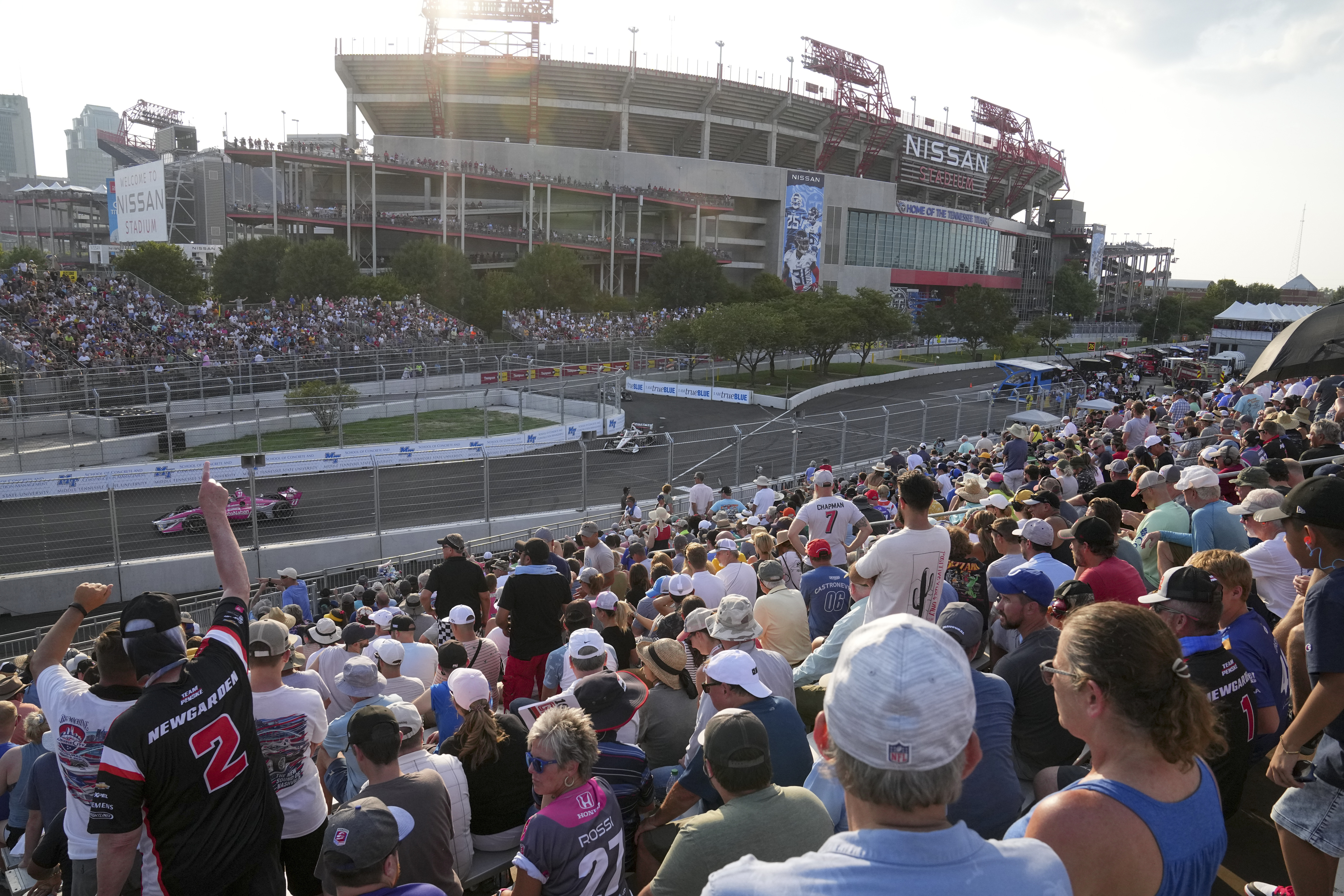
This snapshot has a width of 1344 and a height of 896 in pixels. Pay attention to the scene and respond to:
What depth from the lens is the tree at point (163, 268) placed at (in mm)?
46562

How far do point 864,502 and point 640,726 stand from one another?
6.30 metres

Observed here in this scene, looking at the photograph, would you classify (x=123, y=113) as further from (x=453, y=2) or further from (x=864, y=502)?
(x=864, y=502)

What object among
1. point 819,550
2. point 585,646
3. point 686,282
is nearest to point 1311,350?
point 819,550

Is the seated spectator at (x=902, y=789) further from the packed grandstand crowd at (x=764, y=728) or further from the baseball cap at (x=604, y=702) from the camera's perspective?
the baseball cap at (x=604, y=702)

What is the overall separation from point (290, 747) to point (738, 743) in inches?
85.3

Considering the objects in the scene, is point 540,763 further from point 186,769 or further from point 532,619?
point 532,619

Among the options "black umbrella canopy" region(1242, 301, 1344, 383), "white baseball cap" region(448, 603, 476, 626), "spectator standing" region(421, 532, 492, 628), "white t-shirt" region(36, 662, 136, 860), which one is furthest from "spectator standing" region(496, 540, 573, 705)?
"black umbrella canopy" region(1242, 301, 1344, 383)

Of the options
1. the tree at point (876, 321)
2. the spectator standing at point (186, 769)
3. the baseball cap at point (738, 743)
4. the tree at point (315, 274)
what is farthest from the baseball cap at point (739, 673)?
the tree at point (876, 321)

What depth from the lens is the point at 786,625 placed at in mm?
5625

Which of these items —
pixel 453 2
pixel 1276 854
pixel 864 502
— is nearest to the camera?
pixel 1276 854

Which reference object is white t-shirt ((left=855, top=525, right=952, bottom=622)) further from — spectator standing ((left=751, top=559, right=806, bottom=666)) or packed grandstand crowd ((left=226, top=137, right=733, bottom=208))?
packed grandstand crowd ((left=226, top=137, right=733, bottom=208))

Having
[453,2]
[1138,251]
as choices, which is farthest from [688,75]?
[1138,251]

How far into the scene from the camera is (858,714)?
158 centimetres

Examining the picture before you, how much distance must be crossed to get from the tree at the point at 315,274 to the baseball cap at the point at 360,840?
4947 centimetres
